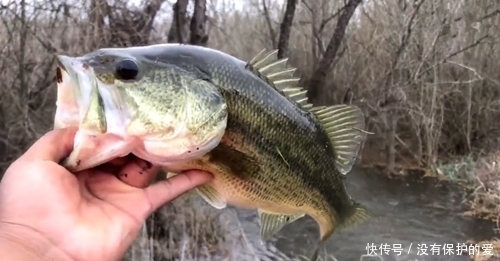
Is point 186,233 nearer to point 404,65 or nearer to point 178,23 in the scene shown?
point 178,23

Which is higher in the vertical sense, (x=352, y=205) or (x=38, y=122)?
(x=352, y=205)

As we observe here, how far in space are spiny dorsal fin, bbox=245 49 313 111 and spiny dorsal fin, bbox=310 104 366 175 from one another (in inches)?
4.8

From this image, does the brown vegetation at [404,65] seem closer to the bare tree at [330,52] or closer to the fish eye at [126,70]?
the bare tree at [330,52]

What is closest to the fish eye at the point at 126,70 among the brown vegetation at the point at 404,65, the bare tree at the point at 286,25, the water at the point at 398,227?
the water at the point at 398,227

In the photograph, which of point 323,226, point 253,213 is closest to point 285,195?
point 323,226

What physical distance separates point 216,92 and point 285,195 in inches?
25.0

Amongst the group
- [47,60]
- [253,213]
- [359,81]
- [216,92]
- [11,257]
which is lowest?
[253,213]

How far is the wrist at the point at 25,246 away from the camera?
1729mm

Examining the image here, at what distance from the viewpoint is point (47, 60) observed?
5852 millimetres

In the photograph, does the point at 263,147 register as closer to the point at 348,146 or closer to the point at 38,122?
the point at 348,146

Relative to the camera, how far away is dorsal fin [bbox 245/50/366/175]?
89.7 inches

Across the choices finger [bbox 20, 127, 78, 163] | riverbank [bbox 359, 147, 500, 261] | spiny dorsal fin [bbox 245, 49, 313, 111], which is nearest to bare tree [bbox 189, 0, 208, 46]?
riverbank [bbox 359, 147, 500, 261]

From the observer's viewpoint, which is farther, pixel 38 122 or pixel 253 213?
pixel 253 213

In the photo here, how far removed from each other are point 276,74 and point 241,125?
12.4 inches
